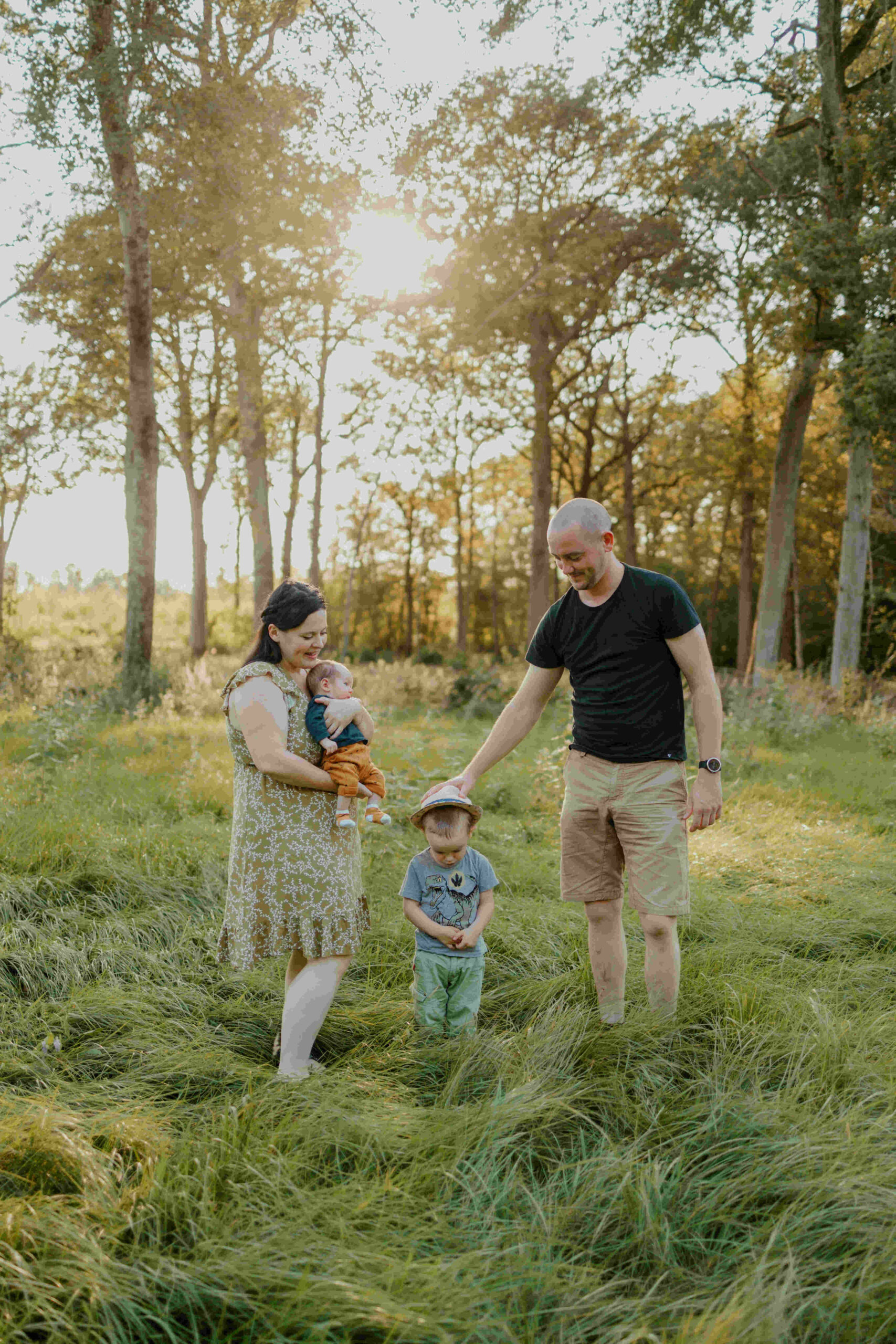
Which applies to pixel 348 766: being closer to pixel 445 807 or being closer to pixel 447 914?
pixel 445 807

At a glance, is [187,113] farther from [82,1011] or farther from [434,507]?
[434,507]

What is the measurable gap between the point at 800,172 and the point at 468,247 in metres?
5.61

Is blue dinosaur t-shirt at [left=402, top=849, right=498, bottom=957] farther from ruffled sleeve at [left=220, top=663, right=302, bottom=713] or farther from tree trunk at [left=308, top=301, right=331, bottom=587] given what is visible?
tree trunk at [left=308, top=301, right=331, bottom=587]

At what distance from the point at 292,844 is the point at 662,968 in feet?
5.12

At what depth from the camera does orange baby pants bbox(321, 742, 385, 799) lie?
3.27 m

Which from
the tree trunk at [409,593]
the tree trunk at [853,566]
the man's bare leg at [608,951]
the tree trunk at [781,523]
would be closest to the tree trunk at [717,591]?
the tree trunk at [409,593]

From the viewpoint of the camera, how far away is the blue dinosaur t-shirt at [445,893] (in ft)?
12.0

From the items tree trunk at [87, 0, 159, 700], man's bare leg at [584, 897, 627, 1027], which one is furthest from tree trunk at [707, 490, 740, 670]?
man's bare leg at [584, 897, 627, 1027]

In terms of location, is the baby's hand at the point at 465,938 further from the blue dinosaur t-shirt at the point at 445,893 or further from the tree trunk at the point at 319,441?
the tree trunk at the point at 319,441

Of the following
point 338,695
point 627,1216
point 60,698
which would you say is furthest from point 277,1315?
point 60,698

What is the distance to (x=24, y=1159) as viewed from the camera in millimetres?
2617

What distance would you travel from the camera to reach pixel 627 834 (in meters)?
3.61

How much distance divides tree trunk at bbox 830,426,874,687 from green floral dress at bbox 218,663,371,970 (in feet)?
45.3

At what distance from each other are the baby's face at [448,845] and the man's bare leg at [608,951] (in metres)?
0.60
